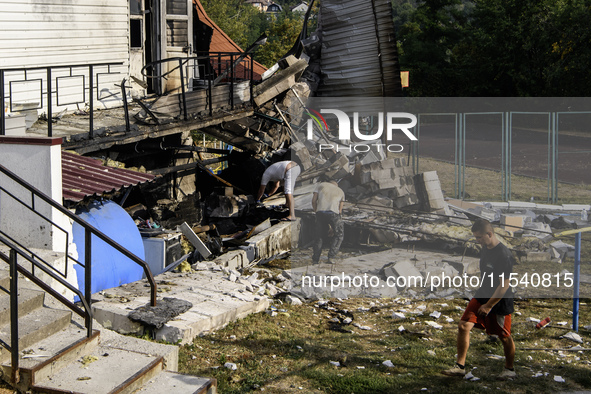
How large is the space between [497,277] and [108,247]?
4411mm

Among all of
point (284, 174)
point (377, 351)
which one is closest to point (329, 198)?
point (284, 174)

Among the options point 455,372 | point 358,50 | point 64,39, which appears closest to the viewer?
point 455,372

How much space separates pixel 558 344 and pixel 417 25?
122 ft

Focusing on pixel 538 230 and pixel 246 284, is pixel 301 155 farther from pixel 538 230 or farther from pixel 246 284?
pixel 246 284

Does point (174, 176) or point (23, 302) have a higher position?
point (174, 176)

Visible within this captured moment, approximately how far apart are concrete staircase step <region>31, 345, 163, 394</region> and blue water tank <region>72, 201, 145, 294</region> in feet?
6.88

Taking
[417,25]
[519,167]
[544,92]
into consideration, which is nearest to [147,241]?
[519,167]

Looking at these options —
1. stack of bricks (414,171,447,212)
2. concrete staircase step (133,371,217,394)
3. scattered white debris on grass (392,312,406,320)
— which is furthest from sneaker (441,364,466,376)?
stack of bricks (414,171,447,212)

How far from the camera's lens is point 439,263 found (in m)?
10.4

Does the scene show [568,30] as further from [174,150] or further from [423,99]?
[174,150]

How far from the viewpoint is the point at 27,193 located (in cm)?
654

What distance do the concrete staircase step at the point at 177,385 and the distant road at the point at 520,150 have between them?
14.5m

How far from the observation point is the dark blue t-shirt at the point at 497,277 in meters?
6.34

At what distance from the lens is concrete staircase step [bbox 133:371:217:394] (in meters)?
4.89
